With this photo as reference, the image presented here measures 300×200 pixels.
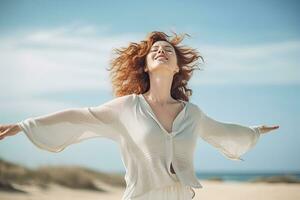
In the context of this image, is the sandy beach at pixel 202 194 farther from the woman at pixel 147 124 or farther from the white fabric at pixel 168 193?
the white fabric at pixel 168 193

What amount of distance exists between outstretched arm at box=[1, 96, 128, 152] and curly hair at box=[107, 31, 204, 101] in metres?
0.20

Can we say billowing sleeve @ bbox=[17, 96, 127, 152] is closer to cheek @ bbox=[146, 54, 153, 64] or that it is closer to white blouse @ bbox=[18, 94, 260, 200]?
white blouse @ bbox=[18, 94, 260, 200]

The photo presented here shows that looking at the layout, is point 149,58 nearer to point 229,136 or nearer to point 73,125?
point 73,125

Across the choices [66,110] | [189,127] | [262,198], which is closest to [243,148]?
[189,127]

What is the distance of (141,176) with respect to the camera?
2264 millimetres

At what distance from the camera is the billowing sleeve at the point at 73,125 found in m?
2.21

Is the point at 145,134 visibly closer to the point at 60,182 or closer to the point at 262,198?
the point at 262,198

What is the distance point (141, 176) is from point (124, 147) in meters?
0.15

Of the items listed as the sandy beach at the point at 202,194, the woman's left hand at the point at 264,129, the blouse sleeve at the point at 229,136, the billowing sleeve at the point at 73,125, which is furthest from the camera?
the sandy beach at the point at 202,194

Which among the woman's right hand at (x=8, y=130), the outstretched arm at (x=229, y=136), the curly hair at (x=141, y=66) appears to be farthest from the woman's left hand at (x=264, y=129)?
the woman's right hand at (x=8, y=130)

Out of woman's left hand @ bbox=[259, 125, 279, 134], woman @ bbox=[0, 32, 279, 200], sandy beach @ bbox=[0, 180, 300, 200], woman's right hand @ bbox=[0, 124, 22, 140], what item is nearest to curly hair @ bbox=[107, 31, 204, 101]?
woman @ bbox=[0, 32, 279, 200]

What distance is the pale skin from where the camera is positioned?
237 centimetres

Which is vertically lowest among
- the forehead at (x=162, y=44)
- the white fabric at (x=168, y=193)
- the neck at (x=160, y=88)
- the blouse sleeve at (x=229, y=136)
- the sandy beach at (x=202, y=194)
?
the sandy beach at (x=202, y=194)

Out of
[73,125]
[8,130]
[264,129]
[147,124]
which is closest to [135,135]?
[147,124]
